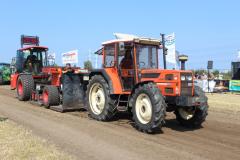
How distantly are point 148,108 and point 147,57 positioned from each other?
1.74m

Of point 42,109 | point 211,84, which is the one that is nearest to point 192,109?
point 42,109

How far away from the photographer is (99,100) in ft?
36.7

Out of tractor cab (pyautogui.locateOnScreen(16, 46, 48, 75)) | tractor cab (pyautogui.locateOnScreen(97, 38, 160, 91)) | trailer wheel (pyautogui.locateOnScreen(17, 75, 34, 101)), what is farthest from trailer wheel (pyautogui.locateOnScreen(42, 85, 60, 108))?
tractor cab (pyautogui.locateOnScreen(16, 46, 48, 75))

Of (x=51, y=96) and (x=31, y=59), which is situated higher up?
(x=31, y=59)

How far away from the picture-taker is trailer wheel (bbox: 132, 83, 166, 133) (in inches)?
346

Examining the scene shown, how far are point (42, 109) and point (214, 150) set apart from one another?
287 inches

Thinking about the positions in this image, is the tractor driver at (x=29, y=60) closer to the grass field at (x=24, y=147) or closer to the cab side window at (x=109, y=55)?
the cab side window at (x=109, y=55)

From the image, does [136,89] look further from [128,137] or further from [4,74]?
[4,74]

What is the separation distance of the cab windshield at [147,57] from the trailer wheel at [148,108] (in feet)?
3.38

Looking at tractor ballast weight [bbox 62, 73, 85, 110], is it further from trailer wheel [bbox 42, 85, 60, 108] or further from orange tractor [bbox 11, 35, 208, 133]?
trailer wheel [bbox 42, 85, 60, 108]

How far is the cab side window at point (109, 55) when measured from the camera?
1077 centimetres

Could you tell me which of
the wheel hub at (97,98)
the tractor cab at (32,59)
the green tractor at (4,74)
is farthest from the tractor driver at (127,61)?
the green tractor at (4,74)

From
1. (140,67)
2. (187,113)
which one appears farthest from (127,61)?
(187,113)

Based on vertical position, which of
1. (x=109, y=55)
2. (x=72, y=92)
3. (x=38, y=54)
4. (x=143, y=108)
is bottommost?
(x=143, y=108)
